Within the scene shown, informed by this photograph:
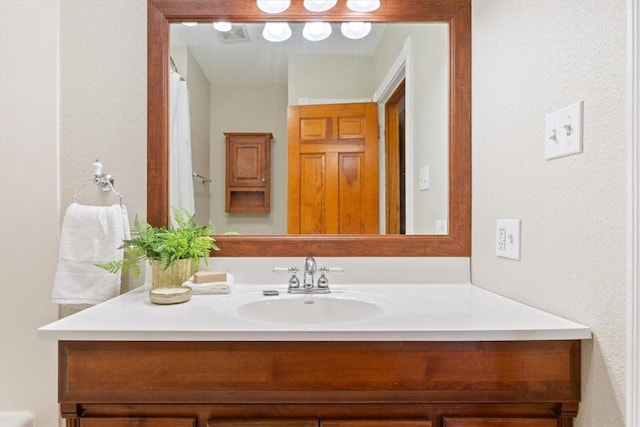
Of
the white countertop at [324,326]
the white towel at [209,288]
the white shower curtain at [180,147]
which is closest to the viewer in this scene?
the white countertop at [324,326]

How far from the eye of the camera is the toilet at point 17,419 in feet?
4.07

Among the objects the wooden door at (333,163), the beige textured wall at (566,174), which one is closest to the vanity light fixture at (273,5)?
the wooden door at (333,163)

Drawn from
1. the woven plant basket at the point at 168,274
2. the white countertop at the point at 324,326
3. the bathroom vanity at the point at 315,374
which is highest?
the woven plant basket at the point at 168,274

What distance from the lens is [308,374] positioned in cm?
81

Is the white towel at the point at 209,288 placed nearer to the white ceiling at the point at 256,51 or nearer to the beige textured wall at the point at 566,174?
the white ceiling at the point at 256,51

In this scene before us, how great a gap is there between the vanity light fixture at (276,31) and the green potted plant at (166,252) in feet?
2.54

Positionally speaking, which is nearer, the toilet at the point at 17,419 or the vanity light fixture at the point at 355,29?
the toilet at the point at 17,419

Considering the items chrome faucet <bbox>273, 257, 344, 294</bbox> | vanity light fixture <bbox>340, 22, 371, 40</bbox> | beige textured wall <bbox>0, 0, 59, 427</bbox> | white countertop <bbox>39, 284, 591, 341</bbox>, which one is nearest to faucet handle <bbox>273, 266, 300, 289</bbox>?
chrome faucet <bbox>273, 257, 344, 294</bbox>

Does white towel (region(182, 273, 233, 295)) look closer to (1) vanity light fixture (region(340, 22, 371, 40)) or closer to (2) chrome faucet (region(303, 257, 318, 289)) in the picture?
(2) chrome faucet (region(303, 257, 318, 289))

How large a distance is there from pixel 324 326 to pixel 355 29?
1108 mm

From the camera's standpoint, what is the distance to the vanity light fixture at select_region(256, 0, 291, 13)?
1.37 meters

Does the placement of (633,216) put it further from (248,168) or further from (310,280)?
(248,168)

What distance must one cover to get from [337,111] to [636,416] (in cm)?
117

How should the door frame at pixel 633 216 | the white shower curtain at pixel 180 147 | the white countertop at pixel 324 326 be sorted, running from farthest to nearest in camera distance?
the white shower curtain at pixel 180 147 < the white countertop at pixel 324 326 < the door frame at pixel 633 216
